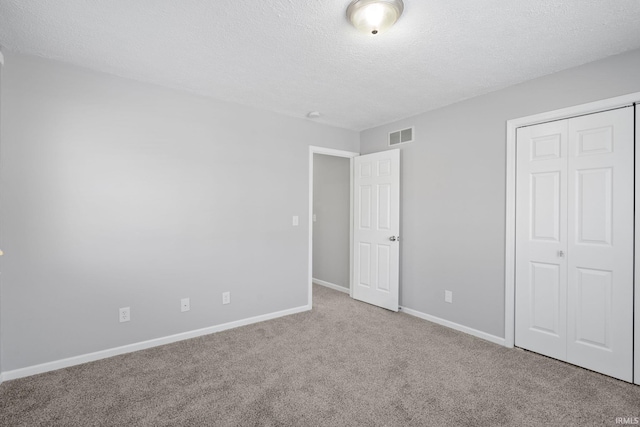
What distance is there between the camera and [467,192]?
10.8 ft

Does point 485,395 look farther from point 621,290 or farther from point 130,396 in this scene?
point 130,396

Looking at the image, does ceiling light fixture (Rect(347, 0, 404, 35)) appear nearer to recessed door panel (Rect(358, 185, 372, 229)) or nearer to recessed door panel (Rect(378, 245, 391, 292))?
recessed door panel (Rect(358, 185, 372, 229))

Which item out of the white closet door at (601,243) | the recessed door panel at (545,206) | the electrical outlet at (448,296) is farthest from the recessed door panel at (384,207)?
the white closet door at (601,243)

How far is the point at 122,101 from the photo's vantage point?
2738 millimetres

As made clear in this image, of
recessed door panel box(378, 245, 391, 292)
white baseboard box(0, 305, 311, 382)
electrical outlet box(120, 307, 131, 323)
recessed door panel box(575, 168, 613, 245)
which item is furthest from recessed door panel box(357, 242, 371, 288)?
electrical outlet box(120, 307, 131, 323)

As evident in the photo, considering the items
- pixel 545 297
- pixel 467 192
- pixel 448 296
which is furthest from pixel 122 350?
pixel 545 297

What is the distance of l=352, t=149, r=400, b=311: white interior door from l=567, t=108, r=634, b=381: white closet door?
68.8 inches

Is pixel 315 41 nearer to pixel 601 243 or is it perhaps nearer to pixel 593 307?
pixel 601 243

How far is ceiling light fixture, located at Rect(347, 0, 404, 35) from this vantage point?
67.9 inches

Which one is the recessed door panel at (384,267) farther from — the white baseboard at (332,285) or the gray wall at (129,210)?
the gray wall at (129,210)

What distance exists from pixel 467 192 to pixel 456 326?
1448 mm

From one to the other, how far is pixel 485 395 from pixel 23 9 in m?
3.81

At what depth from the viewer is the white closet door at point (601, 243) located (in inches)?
91.0

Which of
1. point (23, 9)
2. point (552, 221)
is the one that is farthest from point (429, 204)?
point (23, 9)
